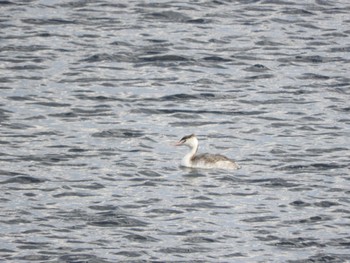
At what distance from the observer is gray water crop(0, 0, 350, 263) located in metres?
23.4

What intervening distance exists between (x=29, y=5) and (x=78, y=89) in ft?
26.9

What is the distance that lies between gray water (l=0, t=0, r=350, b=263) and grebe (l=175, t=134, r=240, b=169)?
0.66ft

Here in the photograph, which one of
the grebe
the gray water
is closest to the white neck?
the grebe

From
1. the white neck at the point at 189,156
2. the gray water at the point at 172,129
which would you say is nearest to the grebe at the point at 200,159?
the white neck at the point at 189,156

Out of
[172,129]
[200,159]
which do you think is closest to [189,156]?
[200,159]

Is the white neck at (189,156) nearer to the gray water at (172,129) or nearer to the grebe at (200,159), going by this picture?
the grebe at (200,159)

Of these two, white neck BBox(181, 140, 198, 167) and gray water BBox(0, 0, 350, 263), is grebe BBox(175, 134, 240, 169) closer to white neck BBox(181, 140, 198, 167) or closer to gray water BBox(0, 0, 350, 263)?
white neck BBox(181, 140, 198, 167)

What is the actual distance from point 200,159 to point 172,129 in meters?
2.50

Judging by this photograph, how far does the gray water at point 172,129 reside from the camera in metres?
23.4

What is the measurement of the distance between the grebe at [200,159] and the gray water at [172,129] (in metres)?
0.20

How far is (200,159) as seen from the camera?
2855 centimetres

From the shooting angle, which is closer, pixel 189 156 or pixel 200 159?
pixel 200 159

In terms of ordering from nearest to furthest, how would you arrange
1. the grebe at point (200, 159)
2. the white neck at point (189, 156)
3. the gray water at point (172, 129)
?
the gray water at point (172, 129), the grebe at point (200, 159), the white neck at point (189, 156)

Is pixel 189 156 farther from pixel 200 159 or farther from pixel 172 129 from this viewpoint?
pixel 172 129
